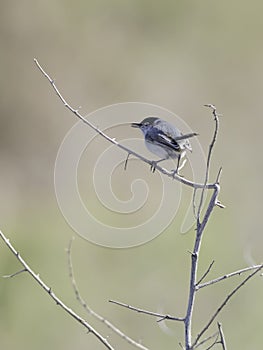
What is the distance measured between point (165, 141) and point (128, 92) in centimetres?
525

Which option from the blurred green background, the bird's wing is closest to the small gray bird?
the bird's wing

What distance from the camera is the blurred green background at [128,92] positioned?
231 inches

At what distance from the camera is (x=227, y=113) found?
24.9 ft

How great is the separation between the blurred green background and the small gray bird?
3.35 meters

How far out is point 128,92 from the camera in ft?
24.5

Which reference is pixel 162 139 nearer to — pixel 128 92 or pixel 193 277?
pixel 193 277

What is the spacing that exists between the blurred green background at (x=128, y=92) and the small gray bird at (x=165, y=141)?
3351 millimetres

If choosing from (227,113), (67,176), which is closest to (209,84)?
(227,113)

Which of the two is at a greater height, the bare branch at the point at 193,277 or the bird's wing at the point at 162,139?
the bird's wing at the point at 162,139

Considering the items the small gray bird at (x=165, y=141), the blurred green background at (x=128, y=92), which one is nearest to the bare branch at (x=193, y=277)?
the small gray bird at (x=165, y=141)

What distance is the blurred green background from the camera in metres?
5.86

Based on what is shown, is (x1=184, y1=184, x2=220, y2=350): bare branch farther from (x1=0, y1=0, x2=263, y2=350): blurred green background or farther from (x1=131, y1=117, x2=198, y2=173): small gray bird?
(x1=0, y1=0, x2=263, y2=350): blurred green background

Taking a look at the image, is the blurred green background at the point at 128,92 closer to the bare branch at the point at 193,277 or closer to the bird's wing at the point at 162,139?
the bird's wing at the point at 162,139

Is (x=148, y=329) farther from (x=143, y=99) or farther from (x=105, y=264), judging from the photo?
(x=143, y=99)
